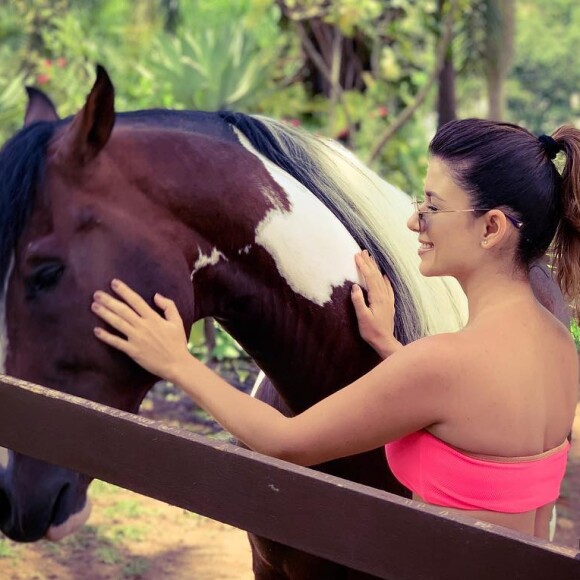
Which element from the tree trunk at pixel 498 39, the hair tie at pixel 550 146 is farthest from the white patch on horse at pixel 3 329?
the tree trunk at pixel 498 39

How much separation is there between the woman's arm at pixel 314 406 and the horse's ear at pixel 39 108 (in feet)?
2.06

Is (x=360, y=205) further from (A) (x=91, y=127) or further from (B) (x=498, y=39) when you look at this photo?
(B) (x=498, y=39)

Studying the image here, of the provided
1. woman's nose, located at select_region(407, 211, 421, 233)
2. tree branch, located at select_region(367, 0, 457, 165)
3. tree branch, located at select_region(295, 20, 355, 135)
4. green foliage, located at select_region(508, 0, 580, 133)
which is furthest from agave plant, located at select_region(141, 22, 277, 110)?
green foliage, located at select_region(508, 0, 580, 133)

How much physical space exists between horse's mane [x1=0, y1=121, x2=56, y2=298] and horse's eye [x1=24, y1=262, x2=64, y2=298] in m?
0.05

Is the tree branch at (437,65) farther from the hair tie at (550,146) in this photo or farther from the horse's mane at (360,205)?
the hair tie at (550,146)

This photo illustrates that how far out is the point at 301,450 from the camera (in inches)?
56.2

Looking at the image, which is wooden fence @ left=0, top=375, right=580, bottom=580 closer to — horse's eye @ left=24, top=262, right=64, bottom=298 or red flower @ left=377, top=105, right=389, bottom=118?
horse's eye @ left=24, top=262, right=64, bottom=298

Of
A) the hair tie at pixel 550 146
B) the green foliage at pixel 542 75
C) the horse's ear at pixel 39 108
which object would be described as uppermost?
the hair tie at pixel 550 146

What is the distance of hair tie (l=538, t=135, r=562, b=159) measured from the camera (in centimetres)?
147

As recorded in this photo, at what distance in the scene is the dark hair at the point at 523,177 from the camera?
142cm

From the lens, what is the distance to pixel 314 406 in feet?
4.63

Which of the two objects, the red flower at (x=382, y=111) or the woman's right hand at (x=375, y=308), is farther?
the red flower at (x=382, y=111)

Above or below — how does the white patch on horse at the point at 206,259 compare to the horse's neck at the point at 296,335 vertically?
above

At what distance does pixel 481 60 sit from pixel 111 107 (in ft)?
29.0
